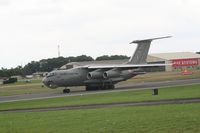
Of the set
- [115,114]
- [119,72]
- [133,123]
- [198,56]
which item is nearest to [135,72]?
[119,72]

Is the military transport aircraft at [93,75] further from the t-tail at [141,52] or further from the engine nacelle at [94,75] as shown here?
the t-tail at [141,52]

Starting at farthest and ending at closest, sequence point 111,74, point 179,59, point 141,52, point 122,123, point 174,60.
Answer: point 179,59 < point 174,60 < point 141,52 < point 111,74 < point 122,123

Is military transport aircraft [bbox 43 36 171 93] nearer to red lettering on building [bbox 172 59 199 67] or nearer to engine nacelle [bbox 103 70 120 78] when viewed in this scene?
engine nacelle [bbox 103 70 120 78]

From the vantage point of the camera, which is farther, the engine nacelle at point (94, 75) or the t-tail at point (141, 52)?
the t-tail at point (141, 52)

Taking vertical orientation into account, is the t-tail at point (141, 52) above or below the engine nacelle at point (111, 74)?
above

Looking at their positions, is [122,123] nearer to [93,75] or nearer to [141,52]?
[93,75]

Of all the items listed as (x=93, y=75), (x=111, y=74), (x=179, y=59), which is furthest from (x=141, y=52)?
(x=179, y=59)

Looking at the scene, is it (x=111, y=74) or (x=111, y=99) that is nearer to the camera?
(x=111, y=99)

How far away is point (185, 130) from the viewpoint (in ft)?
53.3

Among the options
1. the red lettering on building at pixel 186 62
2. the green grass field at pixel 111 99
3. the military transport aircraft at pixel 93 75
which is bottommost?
the green grass field at pixel 111 99

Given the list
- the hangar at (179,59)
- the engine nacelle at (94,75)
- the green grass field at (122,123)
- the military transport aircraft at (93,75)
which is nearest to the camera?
the green grass field at (122,123)

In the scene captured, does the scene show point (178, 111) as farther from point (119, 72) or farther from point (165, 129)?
point (119, 72)

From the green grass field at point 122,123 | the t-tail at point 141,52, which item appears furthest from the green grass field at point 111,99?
the t-tail at point 141,52

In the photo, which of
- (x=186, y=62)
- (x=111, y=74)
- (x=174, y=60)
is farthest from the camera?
(x=174, y=60)
